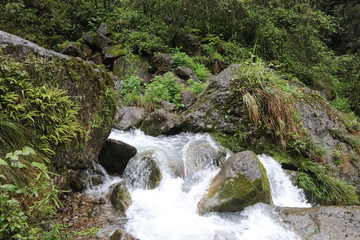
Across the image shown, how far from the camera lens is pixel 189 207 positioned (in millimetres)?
4402

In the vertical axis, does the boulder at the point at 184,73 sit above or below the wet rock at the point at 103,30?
below

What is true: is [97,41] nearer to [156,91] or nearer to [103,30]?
[103,30]

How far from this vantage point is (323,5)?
18438mm

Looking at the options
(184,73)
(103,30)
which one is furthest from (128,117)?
(103,30)

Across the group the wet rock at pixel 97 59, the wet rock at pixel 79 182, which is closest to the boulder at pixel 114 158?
the wet rock at pixel 79 182

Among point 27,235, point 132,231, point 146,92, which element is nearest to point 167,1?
point 146,92

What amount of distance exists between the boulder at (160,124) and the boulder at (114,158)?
1.63 m

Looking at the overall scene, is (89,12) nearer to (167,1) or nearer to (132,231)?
(167,1)

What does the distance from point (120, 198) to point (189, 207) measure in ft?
3.98

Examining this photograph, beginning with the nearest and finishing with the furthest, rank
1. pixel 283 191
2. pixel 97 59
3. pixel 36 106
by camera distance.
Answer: pixel 36 106 → pixel 283 191 → pixel 97 59

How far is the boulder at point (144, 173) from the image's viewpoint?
488 centimetres

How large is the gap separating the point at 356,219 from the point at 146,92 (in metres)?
6.49

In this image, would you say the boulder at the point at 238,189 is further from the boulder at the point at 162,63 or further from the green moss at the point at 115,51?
the green moss at the point at 115,51

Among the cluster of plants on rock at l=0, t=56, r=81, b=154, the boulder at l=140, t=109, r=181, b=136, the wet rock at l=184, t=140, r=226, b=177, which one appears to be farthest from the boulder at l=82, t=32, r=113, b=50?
the cluster of plants on rock at l=0, t=56, r=81, b=154
